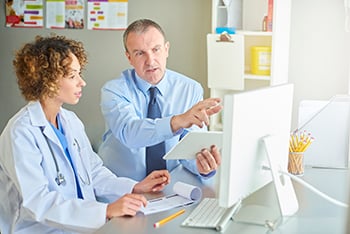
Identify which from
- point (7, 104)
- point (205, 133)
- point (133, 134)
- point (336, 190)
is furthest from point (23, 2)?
point (336, 190)

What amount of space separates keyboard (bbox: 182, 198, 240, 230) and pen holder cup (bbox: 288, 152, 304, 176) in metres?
0.41

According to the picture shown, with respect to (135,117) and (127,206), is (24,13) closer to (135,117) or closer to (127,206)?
(135,117)

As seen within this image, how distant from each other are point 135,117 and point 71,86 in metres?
0.41

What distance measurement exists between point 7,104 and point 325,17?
7.61 feet

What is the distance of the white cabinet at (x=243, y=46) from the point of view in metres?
2.91

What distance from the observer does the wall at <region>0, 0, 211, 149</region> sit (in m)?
3.41

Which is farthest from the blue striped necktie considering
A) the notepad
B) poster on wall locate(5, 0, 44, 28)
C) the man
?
poster on wall locate(5, 0, 44, 28)

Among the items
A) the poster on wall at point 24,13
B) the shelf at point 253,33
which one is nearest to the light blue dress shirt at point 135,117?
the shelf at point 253,33

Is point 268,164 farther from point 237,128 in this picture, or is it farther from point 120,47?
point 120,47

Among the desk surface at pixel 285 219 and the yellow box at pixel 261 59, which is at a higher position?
the yellow box at pixel 261 59

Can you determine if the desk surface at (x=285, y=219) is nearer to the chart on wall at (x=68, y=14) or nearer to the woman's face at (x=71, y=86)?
the woman's face at (x=71, y=86)

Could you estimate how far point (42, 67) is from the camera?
185 centimetres

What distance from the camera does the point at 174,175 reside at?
80.0 inches

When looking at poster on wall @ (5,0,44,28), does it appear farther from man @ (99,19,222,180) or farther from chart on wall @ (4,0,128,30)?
man @ (99,19,222,180)
